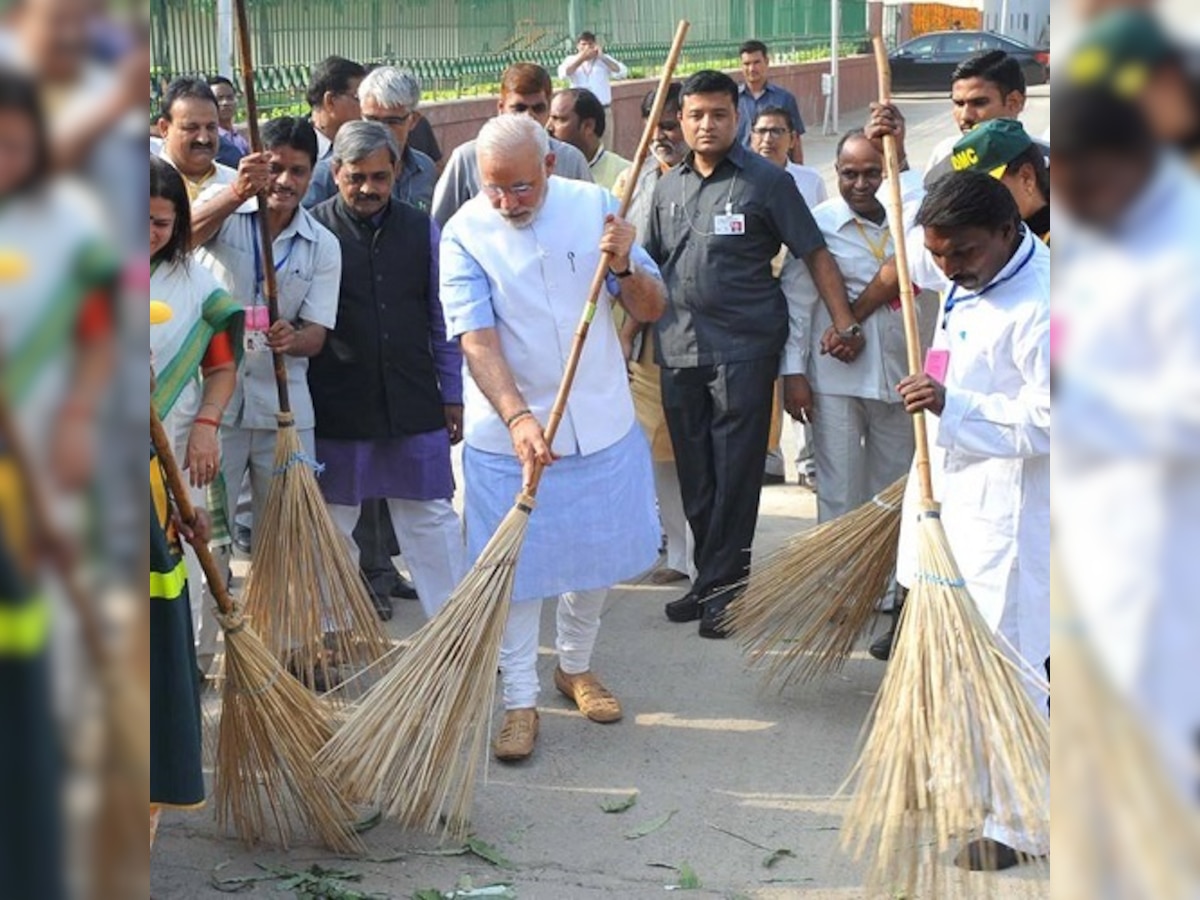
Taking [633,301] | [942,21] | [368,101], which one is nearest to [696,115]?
[633,301]

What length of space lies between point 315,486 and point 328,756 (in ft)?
3.54

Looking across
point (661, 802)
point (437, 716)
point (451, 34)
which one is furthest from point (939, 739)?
point (451, 34)

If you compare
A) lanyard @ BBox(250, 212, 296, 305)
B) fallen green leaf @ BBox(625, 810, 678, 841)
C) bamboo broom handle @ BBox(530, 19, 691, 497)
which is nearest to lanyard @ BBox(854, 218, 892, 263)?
bamboo broom handle @ BBox(530, 19, 691, 497)

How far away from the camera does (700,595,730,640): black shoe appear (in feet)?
17.9

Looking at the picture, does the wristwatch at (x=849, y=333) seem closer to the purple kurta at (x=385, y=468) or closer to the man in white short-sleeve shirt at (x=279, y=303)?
the purple kurta at (x=385, y=468)

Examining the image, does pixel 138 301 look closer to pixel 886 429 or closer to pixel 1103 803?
pixel 1103 803

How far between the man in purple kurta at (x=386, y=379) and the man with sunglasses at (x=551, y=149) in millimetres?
722

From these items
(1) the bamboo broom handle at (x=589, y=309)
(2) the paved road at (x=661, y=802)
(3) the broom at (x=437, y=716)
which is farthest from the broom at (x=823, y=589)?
(3) the broom at (x=437, y=716)

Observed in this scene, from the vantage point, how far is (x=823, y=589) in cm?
475

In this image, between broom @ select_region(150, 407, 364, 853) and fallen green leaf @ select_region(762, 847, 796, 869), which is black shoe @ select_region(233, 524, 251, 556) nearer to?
broom @ select_region(150, 407, 364, 853)

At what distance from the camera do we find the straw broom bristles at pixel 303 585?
4.68 meters

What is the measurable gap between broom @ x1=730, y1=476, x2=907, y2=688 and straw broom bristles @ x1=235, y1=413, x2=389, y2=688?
106cm

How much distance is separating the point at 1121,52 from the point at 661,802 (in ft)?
11.6

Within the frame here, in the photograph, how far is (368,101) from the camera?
251 inches
